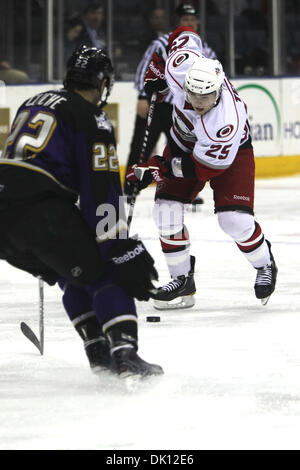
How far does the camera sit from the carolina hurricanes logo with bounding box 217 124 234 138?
4.54 meters

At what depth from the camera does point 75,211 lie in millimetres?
3396

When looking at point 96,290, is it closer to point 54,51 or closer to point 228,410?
point 228,410

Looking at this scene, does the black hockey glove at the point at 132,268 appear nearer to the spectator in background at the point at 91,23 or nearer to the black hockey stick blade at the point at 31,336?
the black hockey stick blade at the point at 31,336

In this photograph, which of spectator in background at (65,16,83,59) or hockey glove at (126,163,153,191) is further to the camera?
spectator in background at (65,16,83,59)

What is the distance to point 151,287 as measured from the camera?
3.43 metres

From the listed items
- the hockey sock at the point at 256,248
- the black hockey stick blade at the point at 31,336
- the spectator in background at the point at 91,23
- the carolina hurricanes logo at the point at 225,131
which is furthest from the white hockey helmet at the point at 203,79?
the spectator in background at the point at 91,23

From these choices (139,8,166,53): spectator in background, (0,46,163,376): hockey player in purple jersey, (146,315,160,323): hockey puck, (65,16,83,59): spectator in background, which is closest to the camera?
(0,46,163,376): hockey player in purple jersey

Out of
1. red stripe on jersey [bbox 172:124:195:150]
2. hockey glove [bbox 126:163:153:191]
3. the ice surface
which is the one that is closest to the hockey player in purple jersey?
the ice surface

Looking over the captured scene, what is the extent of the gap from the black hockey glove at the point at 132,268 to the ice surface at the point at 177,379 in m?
0.29

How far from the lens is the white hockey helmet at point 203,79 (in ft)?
14.6

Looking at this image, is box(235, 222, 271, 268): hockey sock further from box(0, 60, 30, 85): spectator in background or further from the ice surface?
box(0, 60, 30, 85): spectator in background

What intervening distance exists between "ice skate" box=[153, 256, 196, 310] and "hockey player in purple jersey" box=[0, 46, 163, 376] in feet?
4.92

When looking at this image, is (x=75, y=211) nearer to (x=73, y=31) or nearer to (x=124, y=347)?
(x=124, y=347)

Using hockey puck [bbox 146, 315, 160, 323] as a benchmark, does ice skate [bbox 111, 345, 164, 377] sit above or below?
above
